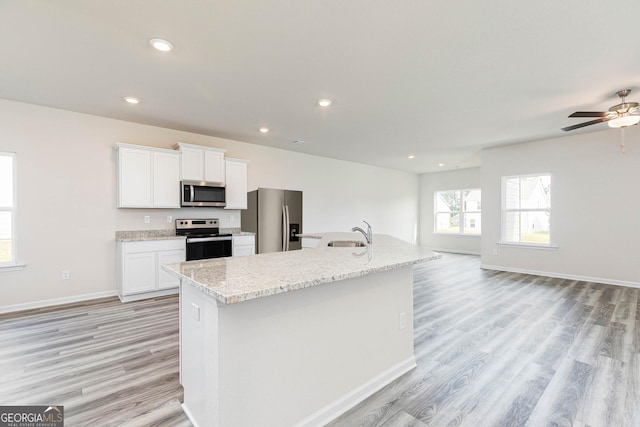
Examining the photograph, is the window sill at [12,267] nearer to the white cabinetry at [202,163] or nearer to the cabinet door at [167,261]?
the cabinet door at [167,261]

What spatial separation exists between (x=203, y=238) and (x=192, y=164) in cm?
119

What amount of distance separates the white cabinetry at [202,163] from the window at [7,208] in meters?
1.94

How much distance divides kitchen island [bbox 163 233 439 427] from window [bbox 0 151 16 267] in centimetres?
350

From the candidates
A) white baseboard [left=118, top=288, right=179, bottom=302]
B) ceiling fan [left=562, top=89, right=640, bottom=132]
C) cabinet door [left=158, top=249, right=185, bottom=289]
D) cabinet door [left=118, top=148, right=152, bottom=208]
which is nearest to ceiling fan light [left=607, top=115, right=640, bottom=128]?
ceiling fan [left=562, top=89, right=640, bottom=132]

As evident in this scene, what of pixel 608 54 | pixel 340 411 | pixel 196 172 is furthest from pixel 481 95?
pixel 196 172

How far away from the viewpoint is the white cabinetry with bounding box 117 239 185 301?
3.94 m

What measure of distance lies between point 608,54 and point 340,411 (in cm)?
361

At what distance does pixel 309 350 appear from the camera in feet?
5.47

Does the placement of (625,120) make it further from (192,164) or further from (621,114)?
(192,164)

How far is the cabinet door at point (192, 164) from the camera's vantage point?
4500mm

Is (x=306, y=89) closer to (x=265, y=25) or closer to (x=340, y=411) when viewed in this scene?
(x=265, y=25)

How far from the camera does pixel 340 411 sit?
1.79m

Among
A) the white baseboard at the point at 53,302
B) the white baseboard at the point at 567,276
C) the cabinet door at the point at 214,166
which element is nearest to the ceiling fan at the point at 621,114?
the white baseboard at the point at 567,276

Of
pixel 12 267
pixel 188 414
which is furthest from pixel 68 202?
pixel 188 414
